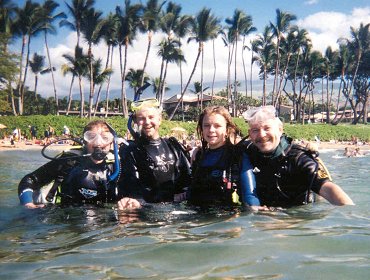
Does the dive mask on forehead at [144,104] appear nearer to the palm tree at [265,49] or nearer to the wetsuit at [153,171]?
the wetsuit at [153,171]

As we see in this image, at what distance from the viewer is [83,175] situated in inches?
192

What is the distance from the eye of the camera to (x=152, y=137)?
5.04 meters

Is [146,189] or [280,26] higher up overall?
[280,26]

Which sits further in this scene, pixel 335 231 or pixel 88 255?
pixel 335 231

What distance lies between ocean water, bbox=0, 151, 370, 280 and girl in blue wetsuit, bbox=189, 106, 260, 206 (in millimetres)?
241

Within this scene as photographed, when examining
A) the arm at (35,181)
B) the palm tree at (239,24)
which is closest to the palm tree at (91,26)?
the palm tree at (239,24)

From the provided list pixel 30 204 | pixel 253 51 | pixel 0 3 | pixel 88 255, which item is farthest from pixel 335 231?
pixel 253 51

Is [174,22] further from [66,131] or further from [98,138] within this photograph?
[98,138]

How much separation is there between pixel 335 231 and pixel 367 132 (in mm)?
51336

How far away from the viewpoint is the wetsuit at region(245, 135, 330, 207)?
157 inches

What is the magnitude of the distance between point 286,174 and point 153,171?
1672mm

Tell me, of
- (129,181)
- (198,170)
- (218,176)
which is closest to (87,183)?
(129,181)

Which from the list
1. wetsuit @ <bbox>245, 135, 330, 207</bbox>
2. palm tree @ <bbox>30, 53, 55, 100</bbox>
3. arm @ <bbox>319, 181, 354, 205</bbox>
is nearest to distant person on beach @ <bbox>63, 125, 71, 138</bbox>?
wetsuit @ <bbox>245, 135, 330, 207</bbox>

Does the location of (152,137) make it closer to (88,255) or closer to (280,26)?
(88,255)
